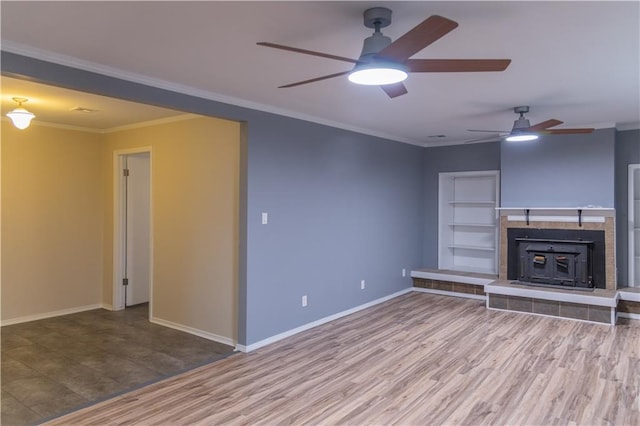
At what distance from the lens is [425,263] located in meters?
7.36

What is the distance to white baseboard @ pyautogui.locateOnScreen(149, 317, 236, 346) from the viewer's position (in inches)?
175

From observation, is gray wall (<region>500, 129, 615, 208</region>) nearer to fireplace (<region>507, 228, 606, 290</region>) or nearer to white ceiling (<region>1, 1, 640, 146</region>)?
fireplace (<region>507, 228, 606, 290</region>)

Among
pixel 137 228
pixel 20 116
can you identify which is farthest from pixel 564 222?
pixel 20 116

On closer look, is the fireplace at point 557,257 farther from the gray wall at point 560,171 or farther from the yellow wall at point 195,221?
the yellow wall at point 195,221

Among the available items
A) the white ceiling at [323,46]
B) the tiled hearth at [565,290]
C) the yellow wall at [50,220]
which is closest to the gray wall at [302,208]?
the white ceiling at [323,46]

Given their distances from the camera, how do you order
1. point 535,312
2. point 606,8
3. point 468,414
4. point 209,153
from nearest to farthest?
point 606,8 → point 468,414 → point 209,153 → point 535,312

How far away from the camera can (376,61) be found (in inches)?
83.1

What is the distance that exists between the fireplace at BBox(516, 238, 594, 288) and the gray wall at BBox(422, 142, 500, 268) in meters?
1.48

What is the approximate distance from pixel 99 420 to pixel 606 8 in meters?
3.93

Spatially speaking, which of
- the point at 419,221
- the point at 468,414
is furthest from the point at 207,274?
the point at 419,221

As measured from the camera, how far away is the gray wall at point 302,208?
3.77m

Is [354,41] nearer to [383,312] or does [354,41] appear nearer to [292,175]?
[292,175]

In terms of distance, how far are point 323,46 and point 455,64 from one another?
0.92m

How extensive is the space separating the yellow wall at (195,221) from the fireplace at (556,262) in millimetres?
4153
